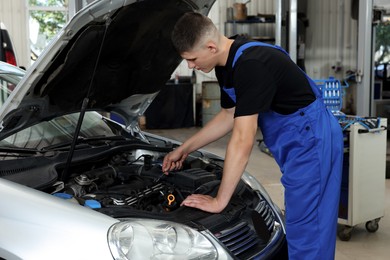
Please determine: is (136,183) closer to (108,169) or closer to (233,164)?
(108,169)

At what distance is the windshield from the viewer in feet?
6.81

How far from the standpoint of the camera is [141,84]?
2.42m

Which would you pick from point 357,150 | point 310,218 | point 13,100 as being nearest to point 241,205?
point 310,218

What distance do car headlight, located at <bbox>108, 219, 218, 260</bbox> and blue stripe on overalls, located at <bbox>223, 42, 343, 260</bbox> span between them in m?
0.51

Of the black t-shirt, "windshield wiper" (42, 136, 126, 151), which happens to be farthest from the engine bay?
the black t-shirt

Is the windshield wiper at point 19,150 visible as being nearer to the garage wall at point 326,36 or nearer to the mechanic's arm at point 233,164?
the mechanic's arm at point 233,164

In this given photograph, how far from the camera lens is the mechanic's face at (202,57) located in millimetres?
1777

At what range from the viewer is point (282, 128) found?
1921 millimetres

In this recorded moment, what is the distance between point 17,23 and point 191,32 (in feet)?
29.2

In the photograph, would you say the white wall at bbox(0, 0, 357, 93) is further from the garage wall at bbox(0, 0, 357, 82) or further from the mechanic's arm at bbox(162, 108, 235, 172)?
the mechanic's arm at bbox(162, 108, 235, 172)

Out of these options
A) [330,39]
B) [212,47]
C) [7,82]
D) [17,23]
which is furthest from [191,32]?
[330,39]

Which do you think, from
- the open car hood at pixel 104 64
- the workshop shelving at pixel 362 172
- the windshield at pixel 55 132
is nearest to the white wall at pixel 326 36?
the workshop shelving at pixel 362 172

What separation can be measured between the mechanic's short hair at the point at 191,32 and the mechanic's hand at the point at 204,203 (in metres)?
0.57

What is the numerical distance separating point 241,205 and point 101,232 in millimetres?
721
